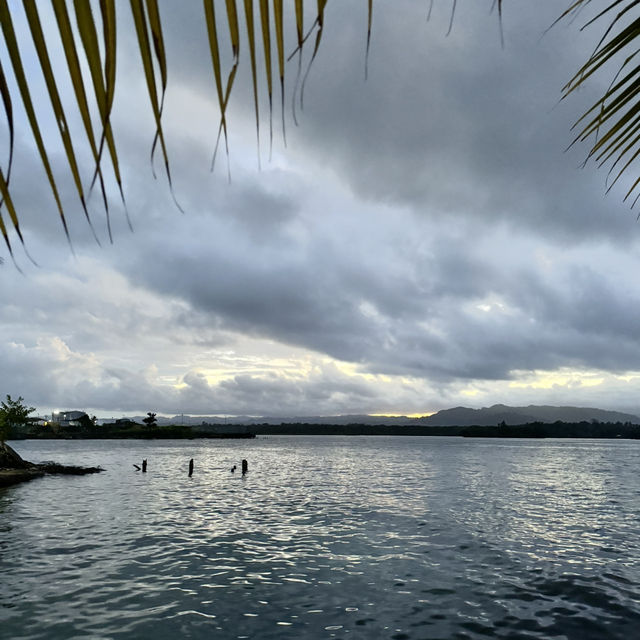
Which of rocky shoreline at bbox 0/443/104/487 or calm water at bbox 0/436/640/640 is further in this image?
rocky shoreline at bbox 0/443/104/487

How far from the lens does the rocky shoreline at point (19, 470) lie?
42562 mm

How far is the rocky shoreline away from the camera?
4256 centimetres

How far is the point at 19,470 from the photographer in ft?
150

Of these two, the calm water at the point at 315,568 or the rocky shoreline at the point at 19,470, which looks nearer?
the calm water at the point at 315,568

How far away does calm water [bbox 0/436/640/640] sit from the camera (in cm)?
1325

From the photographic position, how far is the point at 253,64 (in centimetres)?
135

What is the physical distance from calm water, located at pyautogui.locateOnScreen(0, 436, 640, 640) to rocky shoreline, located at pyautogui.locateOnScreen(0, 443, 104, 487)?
6.88m

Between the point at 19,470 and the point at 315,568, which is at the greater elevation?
the point at 19,470

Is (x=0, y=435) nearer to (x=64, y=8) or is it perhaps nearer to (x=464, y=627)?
(x=464, y=627)

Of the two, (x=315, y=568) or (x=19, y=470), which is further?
(x=19, y=470)

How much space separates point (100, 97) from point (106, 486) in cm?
4921

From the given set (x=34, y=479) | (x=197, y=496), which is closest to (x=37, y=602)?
(x=197, y=496)

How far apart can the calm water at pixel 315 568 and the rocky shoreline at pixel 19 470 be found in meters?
6.88

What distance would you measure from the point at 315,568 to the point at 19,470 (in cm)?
3984
